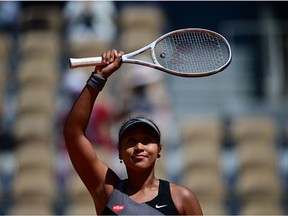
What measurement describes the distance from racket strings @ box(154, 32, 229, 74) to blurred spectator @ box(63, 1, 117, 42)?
4865 millimetres

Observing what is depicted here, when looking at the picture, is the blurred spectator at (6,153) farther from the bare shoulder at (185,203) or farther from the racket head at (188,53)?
the bare shoulder at (185,203)

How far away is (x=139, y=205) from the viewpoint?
341 cm

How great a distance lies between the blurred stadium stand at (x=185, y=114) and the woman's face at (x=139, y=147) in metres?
3.92

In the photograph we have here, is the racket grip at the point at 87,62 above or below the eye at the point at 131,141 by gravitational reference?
above

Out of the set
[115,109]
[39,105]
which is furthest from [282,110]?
[39,105]

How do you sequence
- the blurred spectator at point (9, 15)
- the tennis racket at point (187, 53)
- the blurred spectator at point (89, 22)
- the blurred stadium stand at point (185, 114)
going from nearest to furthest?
the tennis racket at point (187, 53) < the blurred stadium stand at point (185, 114) < the blurred spectator at point (89, 22) < the blurred spectator at point (9, 15)

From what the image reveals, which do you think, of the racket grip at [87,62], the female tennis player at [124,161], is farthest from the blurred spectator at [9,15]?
the female tennis player at [124,161]

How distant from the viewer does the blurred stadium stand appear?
25.3 ft

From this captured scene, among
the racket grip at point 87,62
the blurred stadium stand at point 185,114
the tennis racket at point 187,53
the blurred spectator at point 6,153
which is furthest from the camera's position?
the blurred spectator at point 6,153

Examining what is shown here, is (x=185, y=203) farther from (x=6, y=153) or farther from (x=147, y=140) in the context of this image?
(x=6, y=153)

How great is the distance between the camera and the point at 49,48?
29.8 ft

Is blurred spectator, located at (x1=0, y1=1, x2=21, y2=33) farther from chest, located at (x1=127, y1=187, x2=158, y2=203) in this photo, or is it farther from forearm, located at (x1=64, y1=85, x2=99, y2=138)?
chest, located at (x1=127, y1=187, x2=158, y2=203)

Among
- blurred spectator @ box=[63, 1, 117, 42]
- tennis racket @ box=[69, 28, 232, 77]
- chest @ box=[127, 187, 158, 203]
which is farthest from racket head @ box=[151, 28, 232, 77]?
blurred spectator @ box=[63, 1, 117, 42]

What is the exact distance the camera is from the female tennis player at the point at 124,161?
3.43 metres
